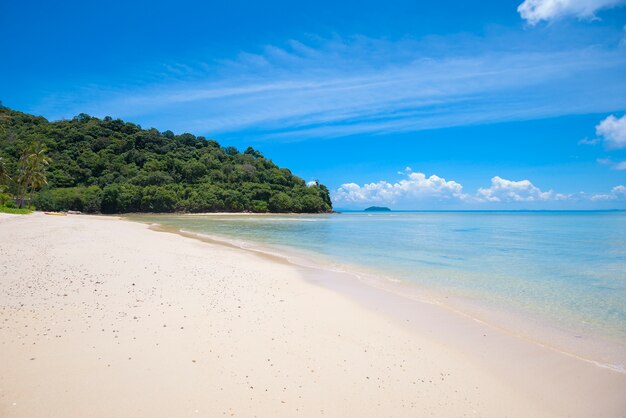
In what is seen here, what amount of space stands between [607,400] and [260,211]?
4076 inches

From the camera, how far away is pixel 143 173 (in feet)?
313

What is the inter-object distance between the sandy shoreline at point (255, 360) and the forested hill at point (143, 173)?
80.5 metres

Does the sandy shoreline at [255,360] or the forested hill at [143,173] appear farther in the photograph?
the forested hill at [143,173]

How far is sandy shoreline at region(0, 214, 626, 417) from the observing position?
3715 millimetres

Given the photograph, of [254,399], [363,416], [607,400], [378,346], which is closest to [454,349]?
[378,346]

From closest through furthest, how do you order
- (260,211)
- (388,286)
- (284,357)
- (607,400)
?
1. (607,400)
2. (284,357)
3. (388,286)
4. (260,211)

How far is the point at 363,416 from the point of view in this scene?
3.64 meters

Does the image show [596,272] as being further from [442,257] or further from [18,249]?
[18,249]

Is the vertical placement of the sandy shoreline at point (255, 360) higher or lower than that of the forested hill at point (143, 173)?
lower

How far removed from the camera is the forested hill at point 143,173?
82.4 m

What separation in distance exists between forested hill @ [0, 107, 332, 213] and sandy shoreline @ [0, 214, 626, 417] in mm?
80495

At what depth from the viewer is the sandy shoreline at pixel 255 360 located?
3.71 meters

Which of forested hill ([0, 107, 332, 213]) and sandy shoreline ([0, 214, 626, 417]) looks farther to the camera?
forested hill ([0, 107, 332, 213])

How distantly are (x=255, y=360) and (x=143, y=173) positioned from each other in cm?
10279
